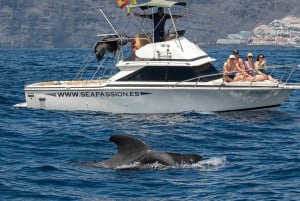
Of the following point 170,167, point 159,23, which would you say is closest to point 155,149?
point 170,167

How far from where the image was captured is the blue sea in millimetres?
17781

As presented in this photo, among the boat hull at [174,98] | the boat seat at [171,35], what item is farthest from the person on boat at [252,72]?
the boat seat at [171,35]

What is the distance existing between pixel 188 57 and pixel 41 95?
18.5ft

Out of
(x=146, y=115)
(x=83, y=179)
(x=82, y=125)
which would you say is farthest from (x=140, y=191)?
Result: (x=146, y=115)

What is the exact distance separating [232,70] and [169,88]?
237 centimetres

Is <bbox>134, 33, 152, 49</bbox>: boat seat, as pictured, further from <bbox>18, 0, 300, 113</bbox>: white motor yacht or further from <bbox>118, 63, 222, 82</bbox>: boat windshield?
<bbox>118, 63, 222, 82</bbox>: boat windshield

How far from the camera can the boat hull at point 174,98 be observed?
3003 centimetres

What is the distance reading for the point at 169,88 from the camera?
98.6ft

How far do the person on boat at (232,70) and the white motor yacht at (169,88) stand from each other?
0.27m

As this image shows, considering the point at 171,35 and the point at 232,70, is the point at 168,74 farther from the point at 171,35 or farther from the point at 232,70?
the point at 232,70

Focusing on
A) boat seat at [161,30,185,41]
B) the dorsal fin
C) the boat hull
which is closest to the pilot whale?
the dorsal fin

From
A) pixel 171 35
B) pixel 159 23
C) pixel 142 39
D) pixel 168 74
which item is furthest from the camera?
pixel 142 39

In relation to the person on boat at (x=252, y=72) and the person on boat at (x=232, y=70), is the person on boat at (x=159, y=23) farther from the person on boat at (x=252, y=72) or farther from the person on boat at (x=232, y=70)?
the person on boat at (x=252, y=72)

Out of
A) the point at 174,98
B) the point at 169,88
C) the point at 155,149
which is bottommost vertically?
the point at 155,149
